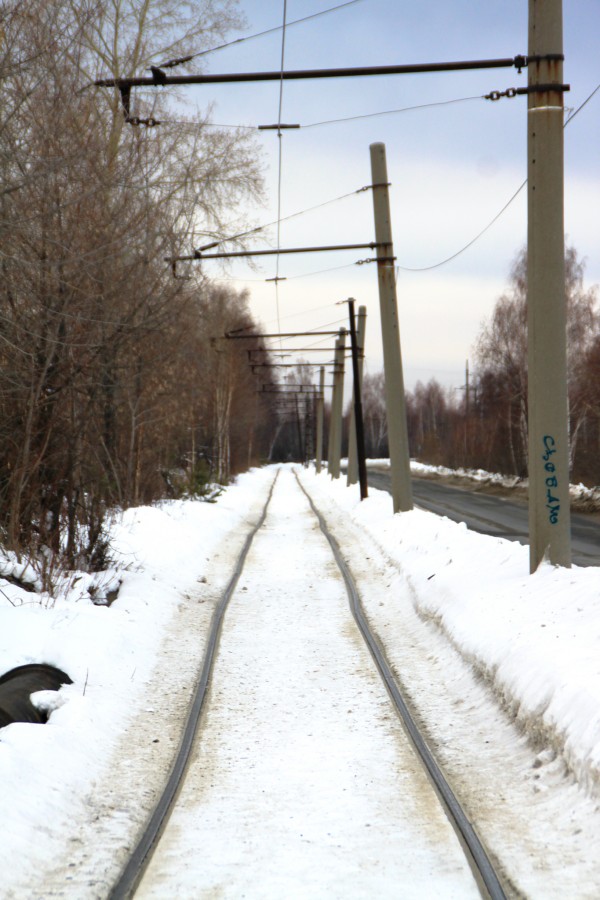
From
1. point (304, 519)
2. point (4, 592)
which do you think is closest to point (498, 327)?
point (304, 519)

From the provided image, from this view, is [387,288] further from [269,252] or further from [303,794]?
[303,794]

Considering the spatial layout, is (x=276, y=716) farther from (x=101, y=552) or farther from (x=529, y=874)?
(x=101, y=552)

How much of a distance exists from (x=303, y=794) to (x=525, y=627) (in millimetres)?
3331

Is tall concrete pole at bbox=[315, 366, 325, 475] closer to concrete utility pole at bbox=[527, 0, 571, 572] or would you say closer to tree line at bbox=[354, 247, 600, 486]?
tree line at bbox=[354, 247, 600, 486]

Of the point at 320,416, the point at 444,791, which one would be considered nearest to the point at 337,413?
the point at 320,416

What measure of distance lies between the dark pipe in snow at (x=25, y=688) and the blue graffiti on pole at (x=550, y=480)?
17.6 ft

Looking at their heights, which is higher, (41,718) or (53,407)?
(53,407)

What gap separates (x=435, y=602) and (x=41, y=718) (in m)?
5.45

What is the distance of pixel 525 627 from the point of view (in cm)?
801

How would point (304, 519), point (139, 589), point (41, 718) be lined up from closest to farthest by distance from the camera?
point (41, 718), point (139, 589), point (304, 519)

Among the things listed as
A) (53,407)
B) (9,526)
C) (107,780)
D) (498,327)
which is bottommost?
(107,780)

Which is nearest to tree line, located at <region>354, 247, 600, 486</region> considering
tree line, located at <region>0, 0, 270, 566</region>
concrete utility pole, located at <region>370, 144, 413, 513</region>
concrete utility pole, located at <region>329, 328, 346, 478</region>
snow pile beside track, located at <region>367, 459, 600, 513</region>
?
snow pile beside track, located at <region>367, 459, 600, 513</region>

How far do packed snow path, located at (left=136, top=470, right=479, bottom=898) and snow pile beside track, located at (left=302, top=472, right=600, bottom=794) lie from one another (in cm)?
88

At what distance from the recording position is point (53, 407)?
1082 cm
